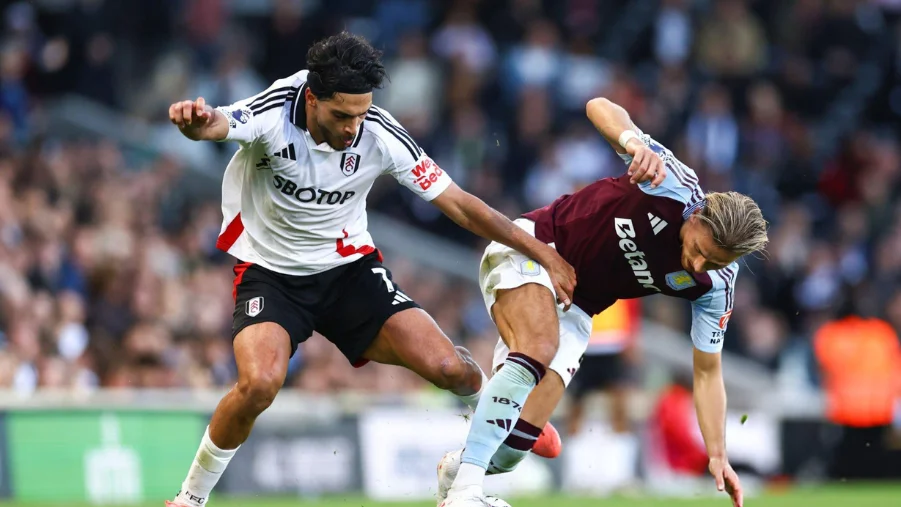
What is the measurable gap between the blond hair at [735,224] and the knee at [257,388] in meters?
2.31

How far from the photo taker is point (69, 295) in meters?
12.6

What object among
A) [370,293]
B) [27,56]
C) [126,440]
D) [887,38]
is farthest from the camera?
[887,38]

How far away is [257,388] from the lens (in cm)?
727

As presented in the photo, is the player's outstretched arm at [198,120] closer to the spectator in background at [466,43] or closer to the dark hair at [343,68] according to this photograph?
the dark hair at [343,68]

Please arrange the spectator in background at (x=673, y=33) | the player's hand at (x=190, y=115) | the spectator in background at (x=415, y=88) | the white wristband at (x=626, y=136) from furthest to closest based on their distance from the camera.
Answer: the spectator in background at (x=673, y=33)
the spectator in background at (x=415, y=88)
the white wristband at (x=626, y=136)
the player's hand at (x=190, y=115)

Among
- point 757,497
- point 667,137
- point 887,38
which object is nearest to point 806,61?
point 887,38

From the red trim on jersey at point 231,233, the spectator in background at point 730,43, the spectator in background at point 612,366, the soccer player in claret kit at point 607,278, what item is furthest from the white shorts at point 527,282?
the spectator in background at point 730,43

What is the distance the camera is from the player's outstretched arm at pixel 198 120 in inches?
262

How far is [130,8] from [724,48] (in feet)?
23.9

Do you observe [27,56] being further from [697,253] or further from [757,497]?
[697,253]

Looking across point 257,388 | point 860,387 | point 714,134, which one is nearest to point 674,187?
point 257,388

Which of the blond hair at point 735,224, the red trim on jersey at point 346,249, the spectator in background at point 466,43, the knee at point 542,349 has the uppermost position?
the blond hair at point 735,224

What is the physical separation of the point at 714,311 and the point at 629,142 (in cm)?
112

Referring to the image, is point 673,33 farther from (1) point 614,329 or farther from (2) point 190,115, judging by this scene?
(2) point 190,115
